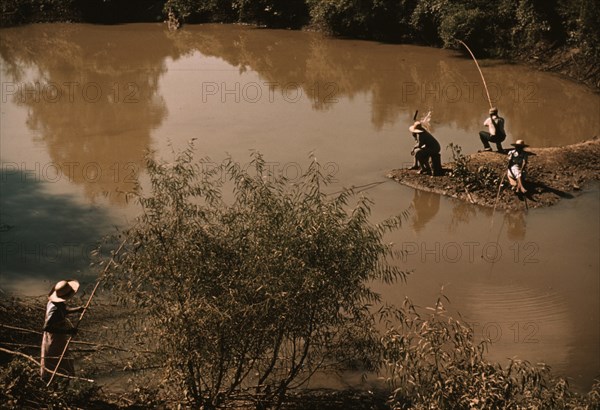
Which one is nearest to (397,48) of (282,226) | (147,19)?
(147,19)

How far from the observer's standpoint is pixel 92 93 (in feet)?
72.1

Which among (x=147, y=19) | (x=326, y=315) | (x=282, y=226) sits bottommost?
(x=326, y=315)

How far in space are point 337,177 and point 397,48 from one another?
39.2 feet

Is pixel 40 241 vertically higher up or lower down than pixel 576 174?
lower down

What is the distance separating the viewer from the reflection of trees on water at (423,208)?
47.6ft

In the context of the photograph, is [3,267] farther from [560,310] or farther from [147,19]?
[147,19]

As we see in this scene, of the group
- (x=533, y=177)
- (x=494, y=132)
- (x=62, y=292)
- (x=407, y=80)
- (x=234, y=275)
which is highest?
→ (x=407, y=80)

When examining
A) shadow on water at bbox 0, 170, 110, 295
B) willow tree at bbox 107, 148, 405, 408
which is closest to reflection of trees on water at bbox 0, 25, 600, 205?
shadow on water at bbox 0, 170, 110, 295

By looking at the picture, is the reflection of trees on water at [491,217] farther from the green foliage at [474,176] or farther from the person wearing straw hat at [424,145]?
the person wearing straw hat at [424,145]

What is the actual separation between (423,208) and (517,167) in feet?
5.86

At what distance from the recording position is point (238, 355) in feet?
26.2

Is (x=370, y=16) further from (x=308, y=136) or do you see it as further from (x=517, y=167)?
(x=517, y=167)

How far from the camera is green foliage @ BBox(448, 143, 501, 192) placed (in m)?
15.1

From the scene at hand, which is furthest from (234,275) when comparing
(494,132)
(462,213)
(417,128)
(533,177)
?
(494,132)
